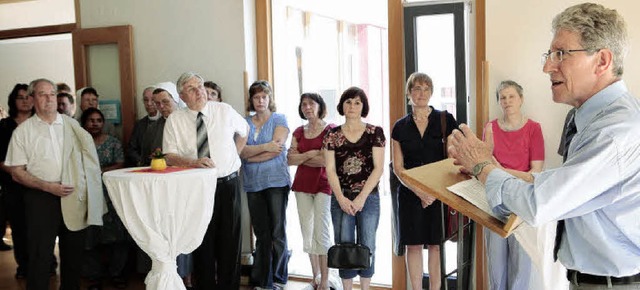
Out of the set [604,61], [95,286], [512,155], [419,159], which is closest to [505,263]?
[512,155]

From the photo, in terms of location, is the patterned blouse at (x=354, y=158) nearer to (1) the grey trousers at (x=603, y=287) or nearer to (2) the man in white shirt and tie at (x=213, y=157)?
(2) the man in white shirt and tie at (x=213, y=157)

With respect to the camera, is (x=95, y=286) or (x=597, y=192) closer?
(x=597, y=192)

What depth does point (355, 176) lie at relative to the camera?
3.53 metres

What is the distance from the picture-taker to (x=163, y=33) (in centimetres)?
486

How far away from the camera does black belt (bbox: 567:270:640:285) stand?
54.5 inches

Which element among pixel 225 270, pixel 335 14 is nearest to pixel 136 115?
pixel 225 270

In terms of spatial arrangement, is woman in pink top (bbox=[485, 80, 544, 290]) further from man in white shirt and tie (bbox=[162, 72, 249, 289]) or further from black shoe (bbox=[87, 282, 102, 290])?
black shoe (bbox=[87, 282, 102, 290])

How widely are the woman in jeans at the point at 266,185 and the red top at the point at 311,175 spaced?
5.4 inches

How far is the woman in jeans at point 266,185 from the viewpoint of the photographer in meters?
3.95

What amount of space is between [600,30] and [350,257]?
2357 millimetres

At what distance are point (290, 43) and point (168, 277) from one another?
2.94 meters

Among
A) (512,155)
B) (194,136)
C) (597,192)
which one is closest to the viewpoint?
(597,192)

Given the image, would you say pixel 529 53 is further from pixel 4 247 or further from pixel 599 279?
pixel 4 247

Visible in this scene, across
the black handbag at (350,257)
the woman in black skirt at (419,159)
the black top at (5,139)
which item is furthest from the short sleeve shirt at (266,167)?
the black top at (5,139)
